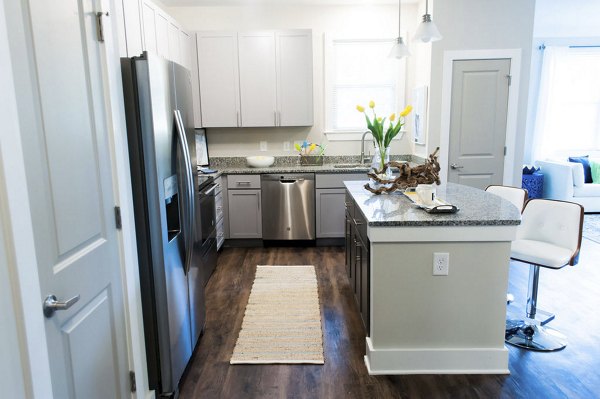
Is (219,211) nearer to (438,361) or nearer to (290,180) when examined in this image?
(290,180)

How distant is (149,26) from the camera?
333 centimetres

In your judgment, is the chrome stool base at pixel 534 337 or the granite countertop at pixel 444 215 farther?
the chrome stool base at pixel 534 337

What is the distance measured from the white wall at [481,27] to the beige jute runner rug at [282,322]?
257 cm

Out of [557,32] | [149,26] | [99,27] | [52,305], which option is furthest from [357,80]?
[52,305]

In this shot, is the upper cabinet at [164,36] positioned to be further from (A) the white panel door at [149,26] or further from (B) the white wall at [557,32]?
(B) the white wall at [557,32]

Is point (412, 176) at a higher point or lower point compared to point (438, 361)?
higher

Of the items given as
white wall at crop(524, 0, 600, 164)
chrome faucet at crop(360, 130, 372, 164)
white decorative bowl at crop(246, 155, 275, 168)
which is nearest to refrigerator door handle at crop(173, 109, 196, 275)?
white decorative bowl at crop(246, 155, 275, 168)

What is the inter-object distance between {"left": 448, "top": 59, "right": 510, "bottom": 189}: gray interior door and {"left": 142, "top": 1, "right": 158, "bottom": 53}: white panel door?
119 inches

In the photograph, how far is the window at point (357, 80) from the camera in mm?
4926

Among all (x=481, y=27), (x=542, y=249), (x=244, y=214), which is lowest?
(x=244, y=214)

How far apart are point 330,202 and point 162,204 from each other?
291 centimetres

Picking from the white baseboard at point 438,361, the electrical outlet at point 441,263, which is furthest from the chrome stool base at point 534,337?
the electrical outlet at point 441,263

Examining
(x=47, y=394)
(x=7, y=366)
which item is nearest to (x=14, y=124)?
(x=7, y=366)

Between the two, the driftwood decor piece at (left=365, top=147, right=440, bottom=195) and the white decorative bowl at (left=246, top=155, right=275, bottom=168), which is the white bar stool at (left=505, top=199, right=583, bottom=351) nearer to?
the driftwood decor piece at (left=365, top=147, right=440, bottom=195)
